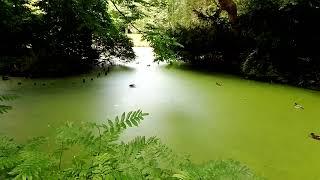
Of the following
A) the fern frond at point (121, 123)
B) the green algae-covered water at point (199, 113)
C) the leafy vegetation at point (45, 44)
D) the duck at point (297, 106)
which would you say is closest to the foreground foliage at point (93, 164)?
the fern frond at point (121, 123)

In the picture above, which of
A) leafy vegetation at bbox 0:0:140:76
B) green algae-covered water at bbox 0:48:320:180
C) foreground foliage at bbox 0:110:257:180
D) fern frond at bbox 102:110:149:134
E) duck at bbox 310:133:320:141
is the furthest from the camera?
leafy vegetation at bbox 0:0:140:76

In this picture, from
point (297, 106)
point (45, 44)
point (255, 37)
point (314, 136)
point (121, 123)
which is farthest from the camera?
point (255, 37)

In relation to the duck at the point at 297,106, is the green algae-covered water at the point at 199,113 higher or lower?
lower

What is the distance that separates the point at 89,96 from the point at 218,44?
12.7ft

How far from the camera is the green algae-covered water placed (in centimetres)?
351

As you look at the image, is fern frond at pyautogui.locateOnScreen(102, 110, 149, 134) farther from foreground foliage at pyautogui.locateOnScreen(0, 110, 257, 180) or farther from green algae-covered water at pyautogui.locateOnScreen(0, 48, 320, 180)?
green algae-covered water at pyautogui.locateOnScreen(0, 48, 320, 180)

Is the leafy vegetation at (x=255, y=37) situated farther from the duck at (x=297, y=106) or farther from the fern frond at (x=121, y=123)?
the fern frond at (x=121, y=123)

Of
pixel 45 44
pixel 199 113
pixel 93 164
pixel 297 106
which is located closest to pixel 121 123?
pixel 93 164

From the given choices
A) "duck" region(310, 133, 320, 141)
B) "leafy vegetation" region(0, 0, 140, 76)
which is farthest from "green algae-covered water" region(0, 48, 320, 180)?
"leafy vegetation" region(0, 0, 140, 76)

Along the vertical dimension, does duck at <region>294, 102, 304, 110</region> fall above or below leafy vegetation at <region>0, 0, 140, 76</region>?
below

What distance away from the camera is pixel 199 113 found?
4828mm

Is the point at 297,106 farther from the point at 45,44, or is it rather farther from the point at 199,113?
the point at 45,44

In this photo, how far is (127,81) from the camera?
6.88 metres

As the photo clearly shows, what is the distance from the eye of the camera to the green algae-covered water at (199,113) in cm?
351
